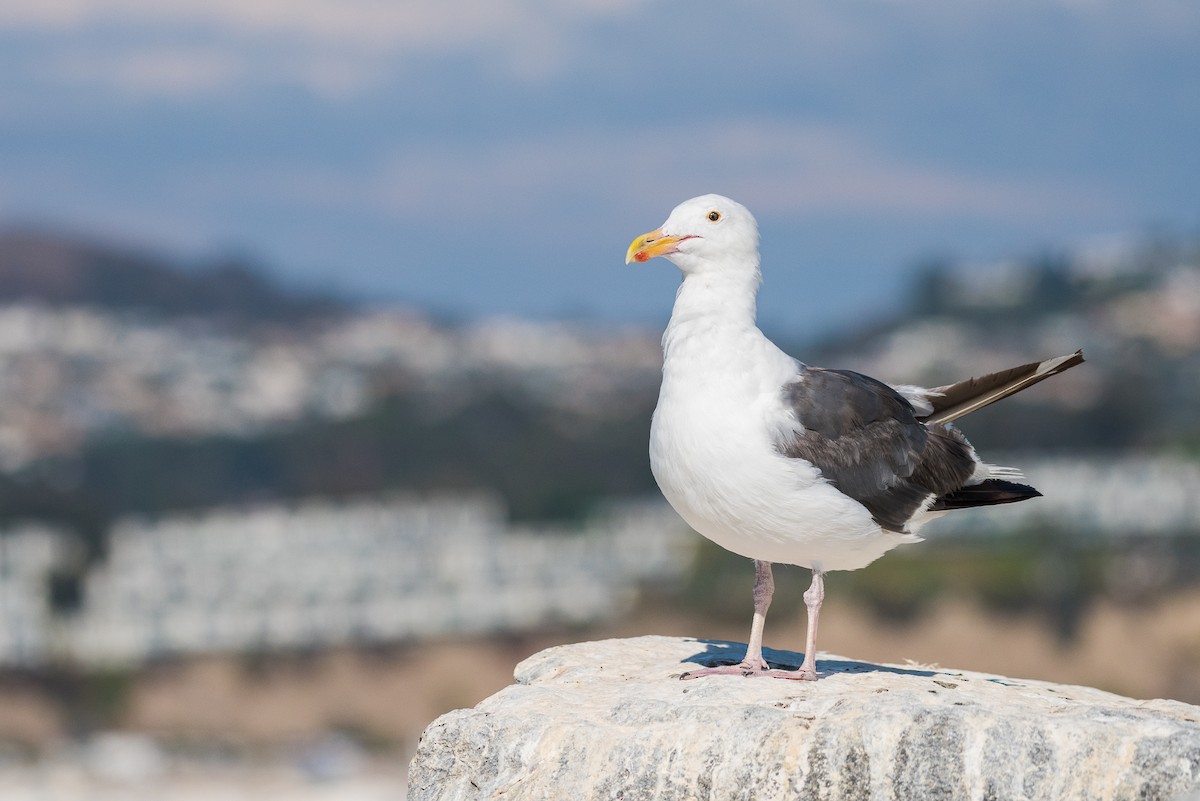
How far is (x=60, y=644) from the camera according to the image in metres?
60.0

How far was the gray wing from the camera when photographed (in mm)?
7949

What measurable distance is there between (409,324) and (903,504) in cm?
13762

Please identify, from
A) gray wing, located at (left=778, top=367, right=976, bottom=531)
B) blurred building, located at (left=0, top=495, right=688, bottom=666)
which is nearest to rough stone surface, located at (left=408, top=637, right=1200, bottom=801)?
gray wing, located at (left=778, top=367, right=976, bottom=531)

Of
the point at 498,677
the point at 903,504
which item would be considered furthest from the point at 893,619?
the point at 903,504

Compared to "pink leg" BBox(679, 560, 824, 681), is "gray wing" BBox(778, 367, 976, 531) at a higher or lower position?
higher

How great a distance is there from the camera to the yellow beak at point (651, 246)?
→ 797 centimetres

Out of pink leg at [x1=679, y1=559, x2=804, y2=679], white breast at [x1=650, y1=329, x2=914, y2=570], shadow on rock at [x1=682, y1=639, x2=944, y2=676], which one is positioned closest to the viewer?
white breast at [x1=650, y1=329, x2=914, y2=570]

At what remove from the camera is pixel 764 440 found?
775cm

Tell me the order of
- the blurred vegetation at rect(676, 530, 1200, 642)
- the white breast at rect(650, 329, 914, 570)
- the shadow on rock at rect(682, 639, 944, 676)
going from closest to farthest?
the white breast at rect(650, 329, 914, 570), the shadow on rock at rect(682, 639, 944, 676), the blurred vegetation at rect(676, 530, 1200, 642)

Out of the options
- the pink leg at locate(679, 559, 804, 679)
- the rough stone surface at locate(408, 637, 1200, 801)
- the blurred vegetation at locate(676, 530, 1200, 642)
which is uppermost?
the blurred vegetation at locate(676, 530, 1200, 642)

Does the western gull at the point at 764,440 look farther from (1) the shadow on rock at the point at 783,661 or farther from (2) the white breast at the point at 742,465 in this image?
(1) the shadow on rock at the point at 783,661

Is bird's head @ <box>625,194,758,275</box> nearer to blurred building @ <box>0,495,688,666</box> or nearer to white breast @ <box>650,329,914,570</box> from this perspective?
white breast @ <box>650,329,914,570</box>

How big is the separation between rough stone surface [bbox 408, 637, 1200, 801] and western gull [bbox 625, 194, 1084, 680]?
2.08ft

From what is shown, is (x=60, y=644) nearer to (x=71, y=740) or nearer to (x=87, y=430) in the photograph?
(x=71, y=740)
